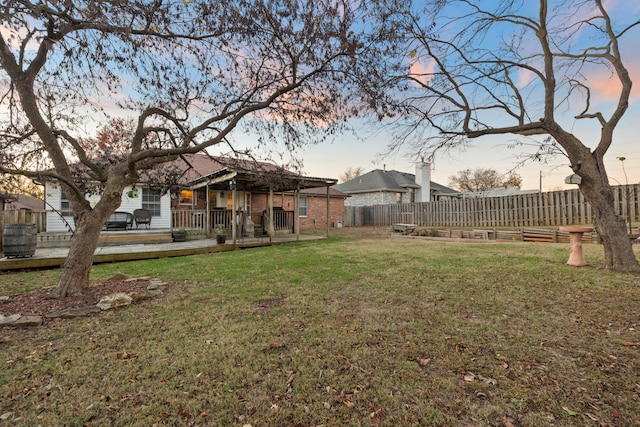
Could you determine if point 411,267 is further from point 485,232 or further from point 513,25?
point 485,232

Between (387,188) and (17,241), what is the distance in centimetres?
2233

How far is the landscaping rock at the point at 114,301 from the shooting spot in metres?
4.09

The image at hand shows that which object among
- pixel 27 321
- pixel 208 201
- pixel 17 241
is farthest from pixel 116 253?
pixel 27 321

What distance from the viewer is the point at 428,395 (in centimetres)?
212

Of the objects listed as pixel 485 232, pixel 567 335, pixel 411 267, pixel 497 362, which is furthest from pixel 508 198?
pixel 497 362

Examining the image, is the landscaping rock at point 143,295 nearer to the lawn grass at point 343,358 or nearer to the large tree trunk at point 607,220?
the lawn grass at point 343,358

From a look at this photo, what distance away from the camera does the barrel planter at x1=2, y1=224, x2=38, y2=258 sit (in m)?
7.00

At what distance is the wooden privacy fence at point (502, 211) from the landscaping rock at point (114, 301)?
14893 millimetres

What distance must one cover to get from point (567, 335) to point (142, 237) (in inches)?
486

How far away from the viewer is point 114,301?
4.18 meters

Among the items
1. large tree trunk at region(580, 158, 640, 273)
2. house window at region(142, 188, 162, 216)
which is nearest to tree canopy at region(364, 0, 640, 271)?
large tree trunk at region(580, 158, 640, 273)

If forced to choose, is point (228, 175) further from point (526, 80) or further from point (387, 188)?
point (387, 188)

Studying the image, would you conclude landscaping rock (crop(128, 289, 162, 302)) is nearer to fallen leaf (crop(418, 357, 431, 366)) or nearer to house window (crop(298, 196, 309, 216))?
fallen leaf (crop(418, 357, 431, 366))

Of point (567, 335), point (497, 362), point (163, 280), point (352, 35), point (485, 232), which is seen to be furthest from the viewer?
point (485, 232)
